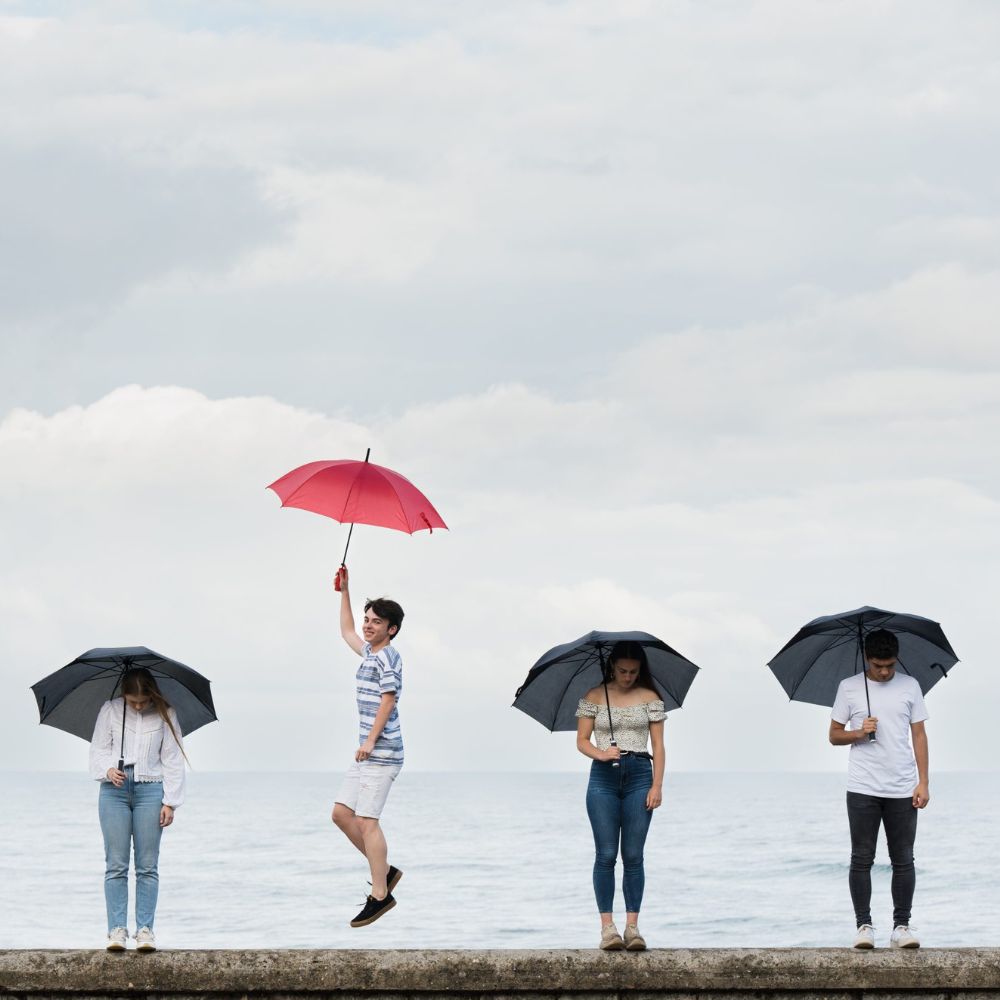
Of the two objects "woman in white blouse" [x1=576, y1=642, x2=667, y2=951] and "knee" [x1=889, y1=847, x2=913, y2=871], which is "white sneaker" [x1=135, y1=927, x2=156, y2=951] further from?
"knee" [x1=889, y1=847, x2=913, y2=871]

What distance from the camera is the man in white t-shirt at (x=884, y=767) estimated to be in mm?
7785

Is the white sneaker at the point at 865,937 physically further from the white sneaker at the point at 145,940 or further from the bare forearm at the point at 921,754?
the white sneaker at the point at 145,940

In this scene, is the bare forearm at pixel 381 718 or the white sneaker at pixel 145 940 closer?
the white sneaker at pixel 145 940

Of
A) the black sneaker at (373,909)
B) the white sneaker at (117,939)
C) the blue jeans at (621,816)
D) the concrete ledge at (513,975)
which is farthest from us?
the black sneaker at (373,909)

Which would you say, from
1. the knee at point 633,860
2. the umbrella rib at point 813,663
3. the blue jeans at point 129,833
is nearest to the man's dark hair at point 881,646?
the umbrella rib at point 813,663

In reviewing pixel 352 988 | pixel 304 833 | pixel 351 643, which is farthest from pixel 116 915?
pixel 304 833

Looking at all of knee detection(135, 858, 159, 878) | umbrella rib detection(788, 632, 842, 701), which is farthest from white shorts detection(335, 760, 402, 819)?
umbrella rib detection(788, 632, 842, 701)

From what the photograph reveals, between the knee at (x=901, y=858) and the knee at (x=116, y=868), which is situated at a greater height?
the knee at (x=116, y=868)

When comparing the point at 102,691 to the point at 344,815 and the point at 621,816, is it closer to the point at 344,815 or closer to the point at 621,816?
the point at 344,815

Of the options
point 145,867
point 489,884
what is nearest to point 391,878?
point 145,867

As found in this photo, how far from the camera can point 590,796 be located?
7812 mm

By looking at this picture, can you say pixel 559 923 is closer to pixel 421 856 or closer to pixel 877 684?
pixel 421 856

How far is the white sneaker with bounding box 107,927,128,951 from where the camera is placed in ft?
24.6

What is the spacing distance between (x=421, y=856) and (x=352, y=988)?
4370 centimetres
